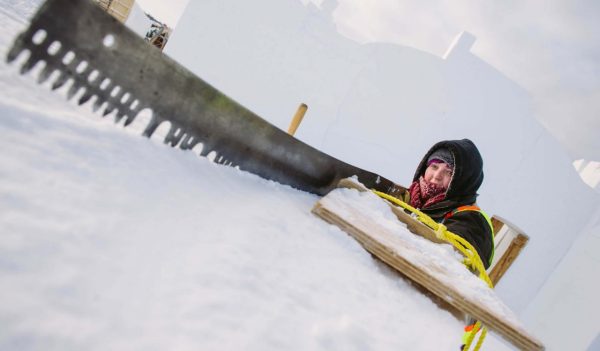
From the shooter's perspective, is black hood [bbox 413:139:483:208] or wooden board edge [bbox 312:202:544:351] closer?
wooden board edge [bbox 312:202:544:351]

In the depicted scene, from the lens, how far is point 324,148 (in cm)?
638

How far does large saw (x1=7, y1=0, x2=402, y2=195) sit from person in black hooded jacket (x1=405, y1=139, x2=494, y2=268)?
4.52ft

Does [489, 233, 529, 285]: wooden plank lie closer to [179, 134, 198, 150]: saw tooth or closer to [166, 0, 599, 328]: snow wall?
[166, 0, 599, 328]: snow wall

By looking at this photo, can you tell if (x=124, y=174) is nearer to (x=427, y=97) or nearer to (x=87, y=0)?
(x=87, y=0)

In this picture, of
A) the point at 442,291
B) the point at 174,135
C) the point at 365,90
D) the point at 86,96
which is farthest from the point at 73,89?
the point at 365,90

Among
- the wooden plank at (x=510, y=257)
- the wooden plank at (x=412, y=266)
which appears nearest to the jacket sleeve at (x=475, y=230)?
the wooden plank at (x=412, y=266)

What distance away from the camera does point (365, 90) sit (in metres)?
6.29

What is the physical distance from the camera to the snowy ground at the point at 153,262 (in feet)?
1.45

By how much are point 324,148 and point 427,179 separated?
3.85 meters

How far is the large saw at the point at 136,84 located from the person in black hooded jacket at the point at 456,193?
1.38 m

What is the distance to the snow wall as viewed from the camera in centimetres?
629

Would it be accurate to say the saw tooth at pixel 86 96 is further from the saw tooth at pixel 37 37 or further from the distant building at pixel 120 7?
the distant building at pixel 120 7

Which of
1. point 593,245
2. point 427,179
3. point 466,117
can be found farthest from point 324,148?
point 593,245

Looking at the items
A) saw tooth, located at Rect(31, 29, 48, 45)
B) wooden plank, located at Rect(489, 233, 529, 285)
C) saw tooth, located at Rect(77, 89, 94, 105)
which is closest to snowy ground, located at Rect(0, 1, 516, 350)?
saw tooth, located at Rect(77, 89, 94, 105)
